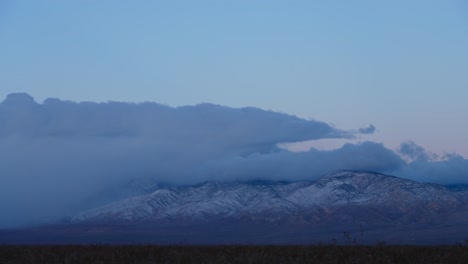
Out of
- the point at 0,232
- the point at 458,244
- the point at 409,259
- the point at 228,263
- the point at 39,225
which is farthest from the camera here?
the point at 39,225

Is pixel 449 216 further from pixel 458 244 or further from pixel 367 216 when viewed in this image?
pixel 458 244

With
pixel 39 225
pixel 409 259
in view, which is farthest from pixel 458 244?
pixel 39 225

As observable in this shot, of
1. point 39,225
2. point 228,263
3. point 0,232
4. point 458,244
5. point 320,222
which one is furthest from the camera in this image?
point 39,225

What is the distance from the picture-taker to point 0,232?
171750 millimetres

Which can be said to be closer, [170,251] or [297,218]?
[170,251]

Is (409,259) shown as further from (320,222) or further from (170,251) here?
(320,222)

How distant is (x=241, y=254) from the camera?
82.1ft

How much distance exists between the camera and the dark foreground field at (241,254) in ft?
79.8

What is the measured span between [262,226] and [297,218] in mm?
15223

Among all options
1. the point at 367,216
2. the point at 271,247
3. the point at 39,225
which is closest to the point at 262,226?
the point at 367,216

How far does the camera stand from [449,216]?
177 m

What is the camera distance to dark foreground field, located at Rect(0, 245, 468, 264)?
24312mm

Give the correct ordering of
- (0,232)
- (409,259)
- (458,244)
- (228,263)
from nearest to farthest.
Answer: (228,263) → (409,259) → (458,244) → (0,232)

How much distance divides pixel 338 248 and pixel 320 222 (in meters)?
163
